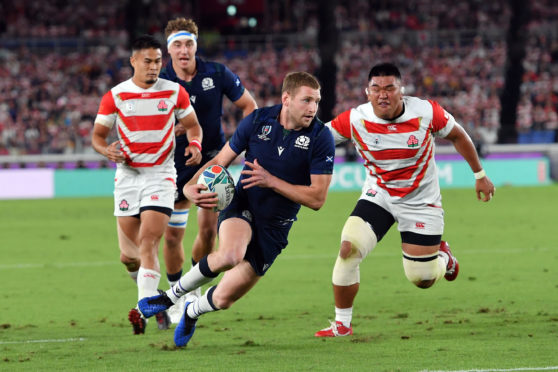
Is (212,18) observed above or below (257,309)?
above

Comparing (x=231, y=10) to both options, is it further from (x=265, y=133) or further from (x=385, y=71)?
(x=265, y=133)

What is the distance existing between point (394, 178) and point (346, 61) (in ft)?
102

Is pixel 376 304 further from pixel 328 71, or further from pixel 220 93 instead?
pixel 328 71

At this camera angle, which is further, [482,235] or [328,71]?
[328,71]

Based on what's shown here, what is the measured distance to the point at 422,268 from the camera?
796 cm

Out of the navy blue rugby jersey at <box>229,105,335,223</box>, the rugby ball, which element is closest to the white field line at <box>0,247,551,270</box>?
the navy blue rugby jersey at <box>229,105,335,223</box>

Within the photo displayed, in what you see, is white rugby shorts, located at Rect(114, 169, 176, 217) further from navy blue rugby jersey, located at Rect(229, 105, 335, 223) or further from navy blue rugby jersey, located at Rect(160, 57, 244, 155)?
navy blue rugby jersey, located at Rect(229, 105, 335, 223)

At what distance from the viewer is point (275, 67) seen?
38.3 meters

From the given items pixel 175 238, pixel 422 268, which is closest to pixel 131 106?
pixel 175 238

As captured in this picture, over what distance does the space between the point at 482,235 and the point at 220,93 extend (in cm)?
778

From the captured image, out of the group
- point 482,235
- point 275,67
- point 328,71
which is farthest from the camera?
point 275,67

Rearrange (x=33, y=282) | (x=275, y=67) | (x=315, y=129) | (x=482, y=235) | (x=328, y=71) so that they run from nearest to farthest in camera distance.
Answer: (x=315, y=129)
(x=33, y=282)
(x=482, y=235)
(x=328, y=71)
(x=275, y=67)

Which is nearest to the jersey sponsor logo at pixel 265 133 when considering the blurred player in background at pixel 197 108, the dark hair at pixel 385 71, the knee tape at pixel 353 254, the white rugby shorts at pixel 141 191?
the dark hair at pixel 385 71

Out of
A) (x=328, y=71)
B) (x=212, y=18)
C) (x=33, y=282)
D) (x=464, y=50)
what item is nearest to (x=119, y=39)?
(x=212, y=18)
